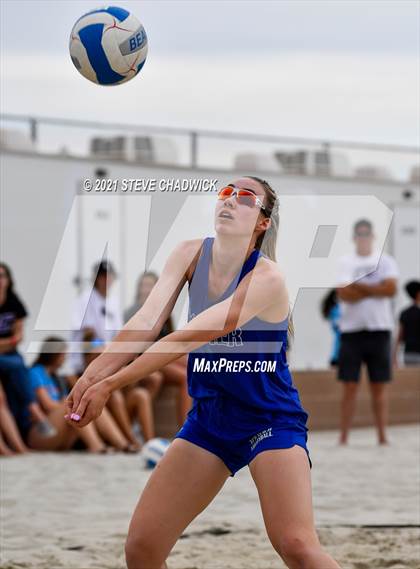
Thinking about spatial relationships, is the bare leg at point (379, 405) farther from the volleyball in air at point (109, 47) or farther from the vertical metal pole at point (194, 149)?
the volleyball in air at point (109, 47)

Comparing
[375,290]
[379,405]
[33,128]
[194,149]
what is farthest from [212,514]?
[194,149]

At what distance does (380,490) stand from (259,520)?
A: 1.44 meters

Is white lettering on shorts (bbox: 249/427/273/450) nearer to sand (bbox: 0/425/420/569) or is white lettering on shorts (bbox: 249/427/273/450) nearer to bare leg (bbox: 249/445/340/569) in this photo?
bare leg (bbox: 249/445/340/569)

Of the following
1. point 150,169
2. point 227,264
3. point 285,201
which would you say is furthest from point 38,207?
point 227,264

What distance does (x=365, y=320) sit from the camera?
1009cm

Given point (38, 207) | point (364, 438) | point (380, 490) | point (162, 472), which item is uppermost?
point (162, 472)

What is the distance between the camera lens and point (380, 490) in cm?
773

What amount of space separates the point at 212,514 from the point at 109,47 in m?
2.96

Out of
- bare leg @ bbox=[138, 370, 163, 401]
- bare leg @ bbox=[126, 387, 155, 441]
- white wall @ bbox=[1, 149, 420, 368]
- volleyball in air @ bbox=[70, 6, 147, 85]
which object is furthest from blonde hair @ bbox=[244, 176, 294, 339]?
white wall @ bbox=[1, 149, 420, 368]

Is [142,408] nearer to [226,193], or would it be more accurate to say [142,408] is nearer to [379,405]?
[379,405]

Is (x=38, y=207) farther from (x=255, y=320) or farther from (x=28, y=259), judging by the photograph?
(x=255, y=320)

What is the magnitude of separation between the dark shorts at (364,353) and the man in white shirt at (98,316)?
2030 mm

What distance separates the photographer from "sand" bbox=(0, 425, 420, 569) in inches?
214

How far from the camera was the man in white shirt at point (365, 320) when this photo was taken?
10062 mm
